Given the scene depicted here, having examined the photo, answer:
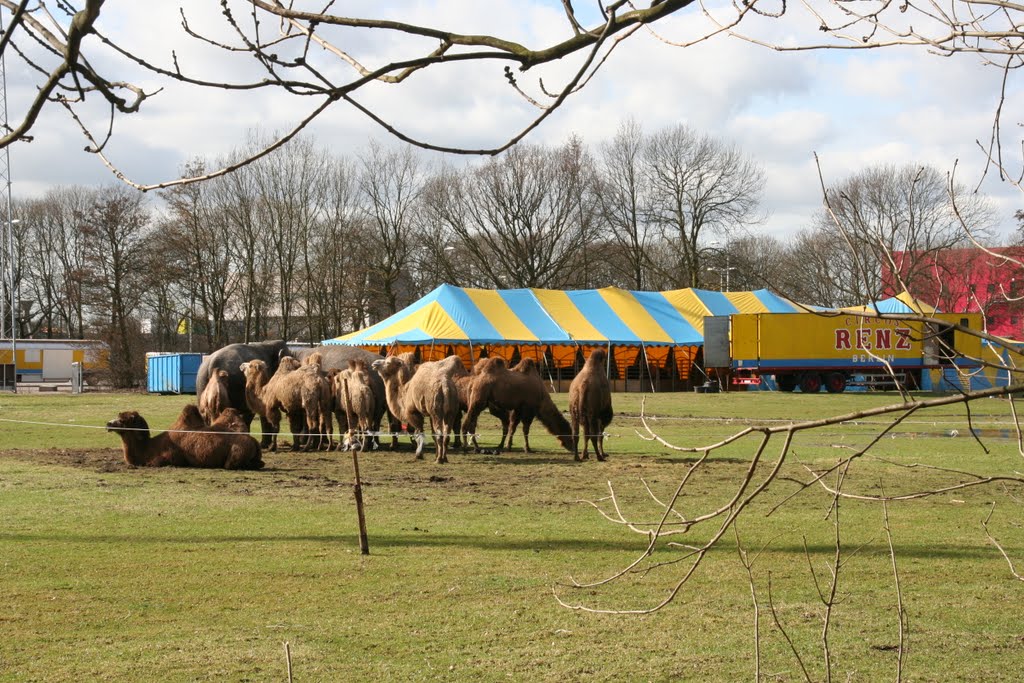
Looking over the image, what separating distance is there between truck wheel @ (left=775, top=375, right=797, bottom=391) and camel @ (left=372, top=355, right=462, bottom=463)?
1207 inches

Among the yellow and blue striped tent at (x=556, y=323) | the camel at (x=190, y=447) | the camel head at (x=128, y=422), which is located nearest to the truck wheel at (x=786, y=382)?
the yellow and blue striped tent at (x=556, y=323)

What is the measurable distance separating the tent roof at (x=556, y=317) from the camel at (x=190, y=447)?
23.3 meters

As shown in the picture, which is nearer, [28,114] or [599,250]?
[28,114]

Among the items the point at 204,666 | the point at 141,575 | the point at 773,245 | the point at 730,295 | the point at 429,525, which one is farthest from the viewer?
the point at 773,245

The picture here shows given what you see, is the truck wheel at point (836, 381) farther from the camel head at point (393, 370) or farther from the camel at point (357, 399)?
the camel head at point (393, 370)

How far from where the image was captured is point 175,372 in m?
45.7

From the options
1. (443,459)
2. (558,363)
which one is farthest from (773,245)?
(443,459)

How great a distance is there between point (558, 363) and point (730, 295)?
1128cm

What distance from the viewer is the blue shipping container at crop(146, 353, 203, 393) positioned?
4522cm

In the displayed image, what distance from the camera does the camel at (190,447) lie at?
54.6 ft

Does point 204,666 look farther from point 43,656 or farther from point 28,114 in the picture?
point 28,114

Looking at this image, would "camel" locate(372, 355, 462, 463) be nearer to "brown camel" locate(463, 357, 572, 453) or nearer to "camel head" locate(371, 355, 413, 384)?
"camel head" locate(371, 355, 413, 384)

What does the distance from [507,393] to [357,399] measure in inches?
106

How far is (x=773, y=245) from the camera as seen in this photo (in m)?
81.3
